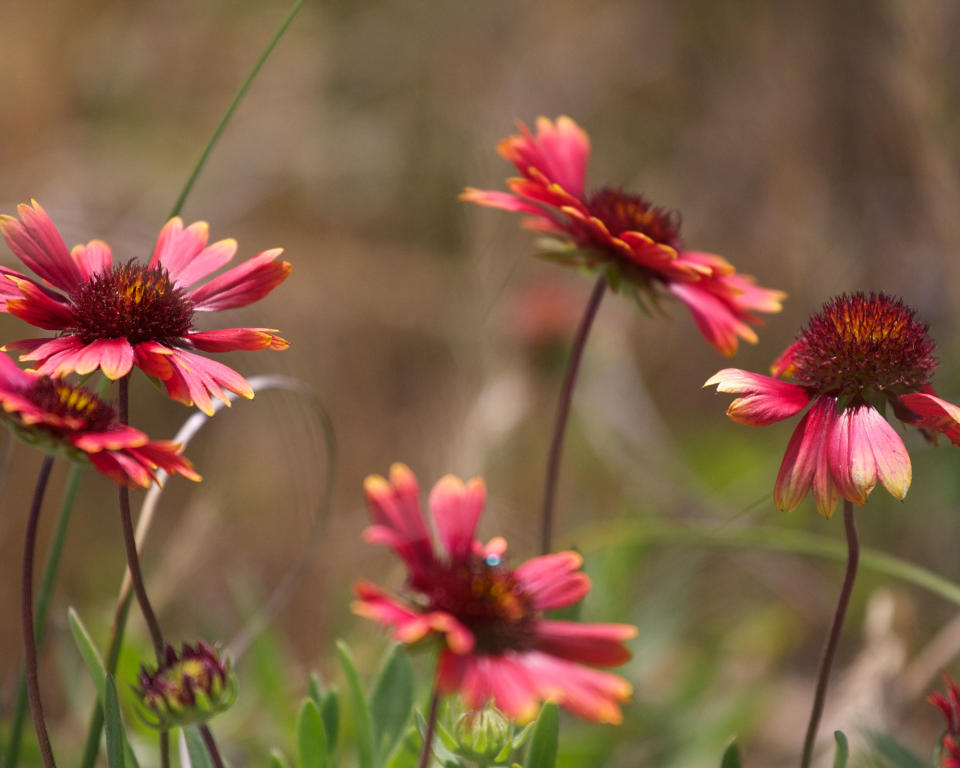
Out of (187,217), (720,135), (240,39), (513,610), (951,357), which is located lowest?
(513,610)

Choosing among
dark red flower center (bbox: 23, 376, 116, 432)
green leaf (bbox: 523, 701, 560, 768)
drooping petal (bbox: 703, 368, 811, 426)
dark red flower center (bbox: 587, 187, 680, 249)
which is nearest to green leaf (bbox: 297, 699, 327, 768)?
green leaf (bbox: 523, 701, 560, 768)

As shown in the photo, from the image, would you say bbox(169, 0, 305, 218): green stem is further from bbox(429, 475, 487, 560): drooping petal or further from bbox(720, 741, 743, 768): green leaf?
bbox(720, 741, 743, 768): green leaf

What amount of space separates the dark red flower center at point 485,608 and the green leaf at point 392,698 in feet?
0.92

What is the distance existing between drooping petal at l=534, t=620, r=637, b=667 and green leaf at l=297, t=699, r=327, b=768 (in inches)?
8.4

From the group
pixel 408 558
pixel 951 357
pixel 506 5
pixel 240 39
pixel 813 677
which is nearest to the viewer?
pixel 408 558

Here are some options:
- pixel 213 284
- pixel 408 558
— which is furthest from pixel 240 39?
pixel 408 558

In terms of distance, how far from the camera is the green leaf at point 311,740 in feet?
2.12

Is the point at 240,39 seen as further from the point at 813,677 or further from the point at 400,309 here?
the point at 813,677

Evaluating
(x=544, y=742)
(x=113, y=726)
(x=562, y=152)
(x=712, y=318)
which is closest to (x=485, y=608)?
(x=544, y=742)

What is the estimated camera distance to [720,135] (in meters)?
2.23

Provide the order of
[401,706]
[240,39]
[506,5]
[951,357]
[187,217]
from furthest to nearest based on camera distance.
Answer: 1. [240,39]
2. [506,5]
3. [187,217]
4. [951,357]
5. [401,706]

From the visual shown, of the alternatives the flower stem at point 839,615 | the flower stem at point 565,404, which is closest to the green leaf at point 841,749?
the flower stem at point 839,615

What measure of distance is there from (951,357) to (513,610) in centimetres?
128

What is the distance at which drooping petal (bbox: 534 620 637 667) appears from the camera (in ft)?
1.63
